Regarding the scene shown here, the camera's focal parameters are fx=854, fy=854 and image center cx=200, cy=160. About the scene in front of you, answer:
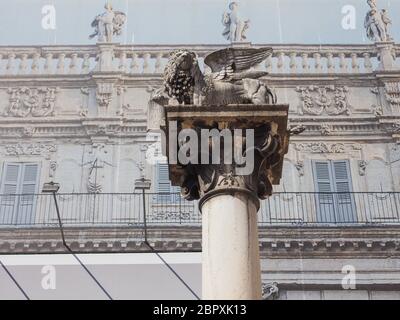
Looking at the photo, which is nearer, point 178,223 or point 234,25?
point 178,223

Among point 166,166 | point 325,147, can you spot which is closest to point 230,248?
point 166,166

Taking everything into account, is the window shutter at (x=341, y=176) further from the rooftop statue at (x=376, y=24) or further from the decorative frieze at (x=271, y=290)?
the rooftop statue at (x=376, y=24)

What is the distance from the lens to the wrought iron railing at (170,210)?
18734mm

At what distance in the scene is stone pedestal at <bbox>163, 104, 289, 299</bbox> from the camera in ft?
24.2

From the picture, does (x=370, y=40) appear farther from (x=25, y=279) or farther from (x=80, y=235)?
(x=25, y=279)

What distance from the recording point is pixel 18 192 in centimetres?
1948

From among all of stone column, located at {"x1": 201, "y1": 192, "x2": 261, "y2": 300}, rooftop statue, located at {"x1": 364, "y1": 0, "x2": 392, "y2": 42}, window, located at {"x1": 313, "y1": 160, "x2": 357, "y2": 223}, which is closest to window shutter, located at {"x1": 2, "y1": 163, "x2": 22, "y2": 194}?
window, located at {"x1": 313, "y1": 160, "x2": 357, "y2": 223}

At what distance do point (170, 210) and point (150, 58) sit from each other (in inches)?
165

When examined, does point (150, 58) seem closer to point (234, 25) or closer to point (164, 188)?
point (234, 25)

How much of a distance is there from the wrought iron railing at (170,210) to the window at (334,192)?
2 centimetres

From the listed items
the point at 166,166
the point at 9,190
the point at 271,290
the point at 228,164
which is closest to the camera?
the point at 228,164
